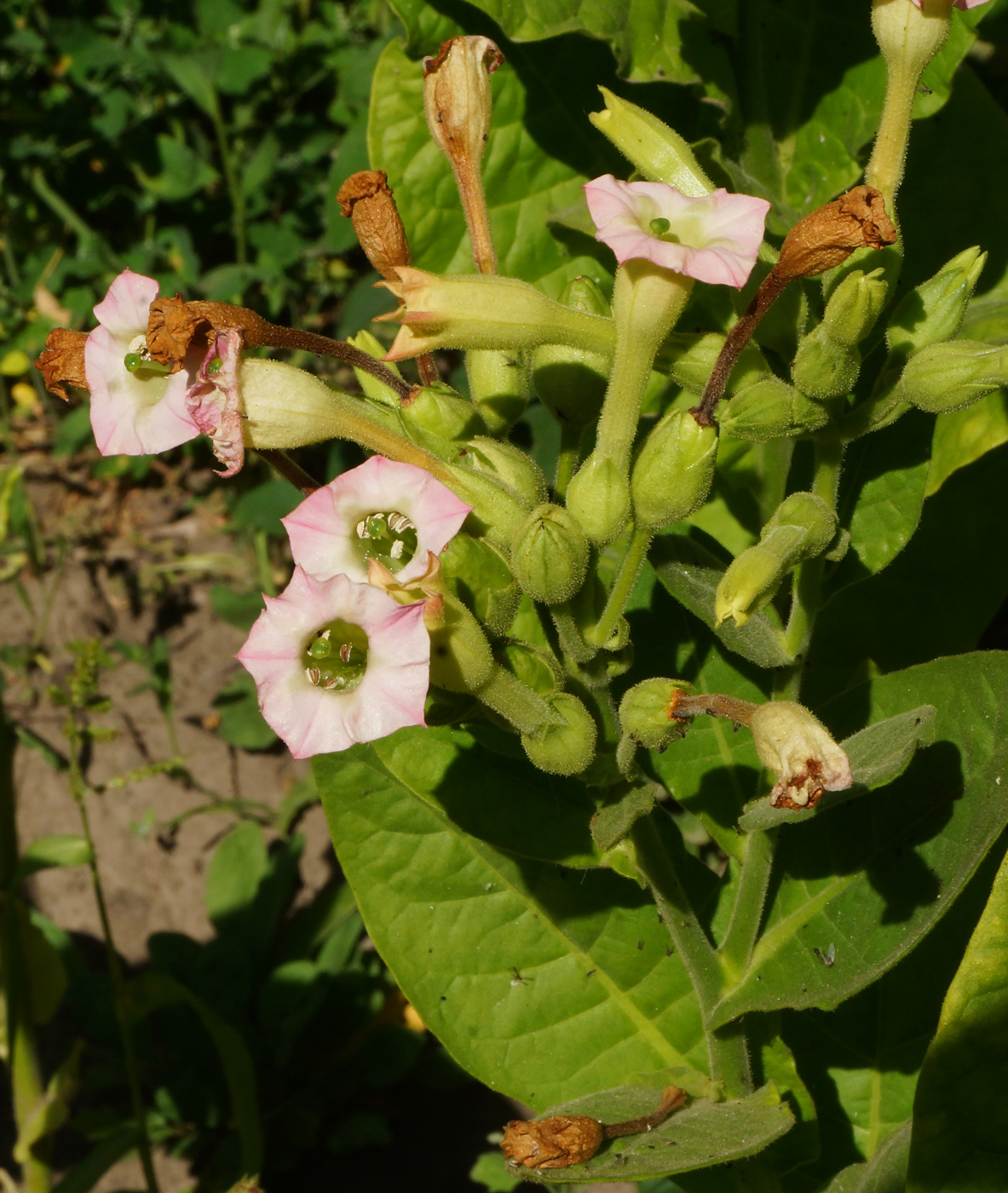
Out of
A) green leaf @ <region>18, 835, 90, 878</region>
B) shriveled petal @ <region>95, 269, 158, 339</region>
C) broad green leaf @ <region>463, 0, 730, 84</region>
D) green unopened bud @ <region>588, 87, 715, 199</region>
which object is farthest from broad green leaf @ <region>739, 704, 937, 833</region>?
green leaf @ <region>18, 835, 90, 878</region>

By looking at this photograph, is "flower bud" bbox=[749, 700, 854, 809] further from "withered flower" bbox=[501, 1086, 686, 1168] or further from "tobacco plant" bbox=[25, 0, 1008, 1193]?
"withered flower" bbox=[501, 1086, 686, 1168]

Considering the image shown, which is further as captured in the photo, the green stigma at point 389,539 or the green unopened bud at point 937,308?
the green unopened bud at point 937,308

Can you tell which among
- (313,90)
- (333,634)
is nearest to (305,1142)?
(333,634)

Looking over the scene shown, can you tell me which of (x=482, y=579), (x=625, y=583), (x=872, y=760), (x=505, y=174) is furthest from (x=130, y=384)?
(x=505, y=174)

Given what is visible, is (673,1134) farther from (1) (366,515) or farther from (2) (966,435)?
(2) (966,435)

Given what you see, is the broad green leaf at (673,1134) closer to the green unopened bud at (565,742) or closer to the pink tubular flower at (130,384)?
the green unopened bud at (565,742)

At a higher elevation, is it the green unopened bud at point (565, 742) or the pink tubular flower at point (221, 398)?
the pink tubular flower at point (221, 398)

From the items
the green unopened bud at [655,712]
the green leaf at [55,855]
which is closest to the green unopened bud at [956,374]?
the green unopened bud at [655,712]
